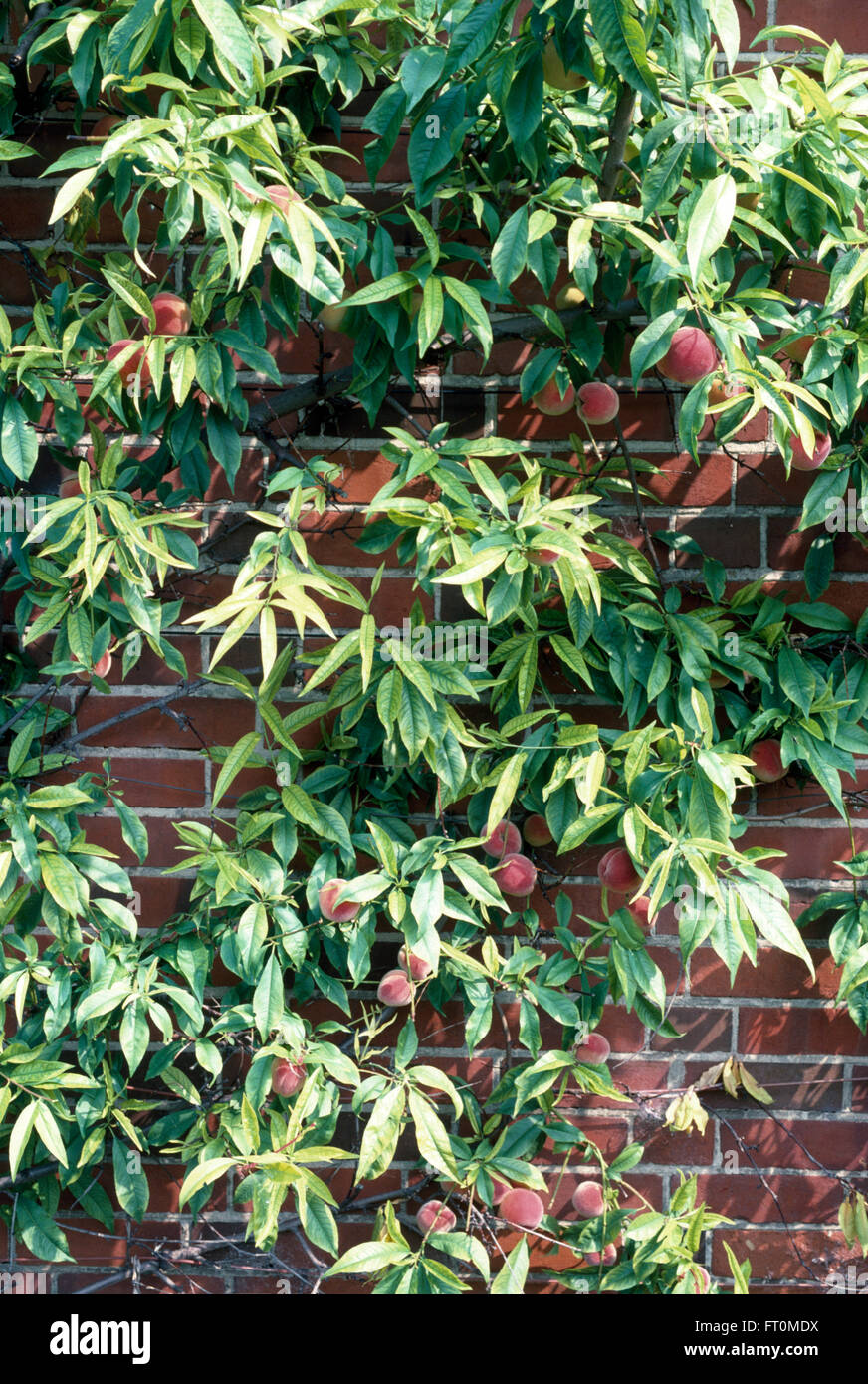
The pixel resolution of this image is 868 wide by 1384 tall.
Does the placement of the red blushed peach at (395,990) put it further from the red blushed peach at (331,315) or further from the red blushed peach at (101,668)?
the red blushed peach at (331,315)

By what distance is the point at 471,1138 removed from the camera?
1.47 metres

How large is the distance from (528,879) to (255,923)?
36 cm

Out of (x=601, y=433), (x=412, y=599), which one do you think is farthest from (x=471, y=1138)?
(x=601, y=433)

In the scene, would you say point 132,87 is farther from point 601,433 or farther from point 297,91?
point 601,433

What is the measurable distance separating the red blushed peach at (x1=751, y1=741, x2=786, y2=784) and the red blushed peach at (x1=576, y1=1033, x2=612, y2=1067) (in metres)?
0.42

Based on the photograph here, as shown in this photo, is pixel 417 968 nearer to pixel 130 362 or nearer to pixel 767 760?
pixel 767 760

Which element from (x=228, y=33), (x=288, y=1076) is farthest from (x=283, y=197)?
(x=288, y=1076)

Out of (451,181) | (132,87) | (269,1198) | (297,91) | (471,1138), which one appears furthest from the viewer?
(471,1138)

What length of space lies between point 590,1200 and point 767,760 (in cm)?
64

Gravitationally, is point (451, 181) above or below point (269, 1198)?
above

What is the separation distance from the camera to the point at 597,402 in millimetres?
1372

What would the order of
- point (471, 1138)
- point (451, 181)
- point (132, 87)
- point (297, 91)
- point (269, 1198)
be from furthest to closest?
point (471, 1138) < point (297, 91) < point (451, 181) < point (269, 1198) < point (132, 87)

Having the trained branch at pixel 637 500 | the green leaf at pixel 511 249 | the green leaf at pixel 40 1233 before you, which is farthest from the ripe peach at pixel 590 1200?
the green leaf at pixel 511 249

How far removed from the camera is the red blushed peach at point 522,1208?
52.8 inches
